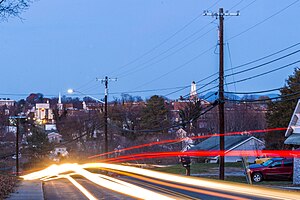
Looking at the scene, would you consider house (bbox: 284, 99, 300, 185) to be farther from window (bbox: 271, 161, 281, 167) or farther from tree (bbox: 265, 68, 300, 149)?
tree (bbox: 265, 68, 300, 149)

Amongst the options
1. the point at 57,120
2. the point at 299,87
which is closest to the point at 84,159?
the point at 57,120

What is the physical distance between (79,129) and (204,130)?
21.2 meters

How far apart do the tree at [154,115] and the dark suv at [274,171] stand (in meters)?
40.2

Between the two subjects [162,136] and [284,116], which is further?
[162,136]

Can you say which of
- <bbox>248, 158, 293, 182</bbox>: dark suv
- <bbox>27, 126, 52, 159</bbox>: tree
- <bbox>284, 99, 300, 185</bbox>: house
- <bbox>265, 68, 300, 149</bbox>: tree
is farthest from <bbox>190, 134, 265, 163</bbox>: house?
<bbox>284, 99, 300, 185</bbox>: house

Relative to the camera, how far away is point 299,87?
58.2 meters

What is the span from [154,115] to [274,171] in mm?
43727

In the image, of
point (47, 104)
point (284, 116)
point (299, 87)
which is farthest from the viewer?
point (47, 104)

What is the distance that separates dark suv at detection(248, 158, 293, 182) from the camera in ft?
120

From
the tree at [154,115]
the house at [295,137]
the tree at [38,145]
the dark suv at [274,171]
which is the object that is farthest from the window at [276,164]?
the tree at [154,115]

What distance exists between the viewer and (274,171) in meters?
36.8

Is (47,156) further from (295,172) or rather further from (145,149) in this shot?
(295,172)

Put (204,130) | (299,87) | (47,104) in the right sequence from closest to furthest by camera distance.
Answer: (299,87) < (204,130) < (47,104)

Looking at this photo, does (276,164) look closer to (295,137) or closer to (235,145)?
(295,137)
